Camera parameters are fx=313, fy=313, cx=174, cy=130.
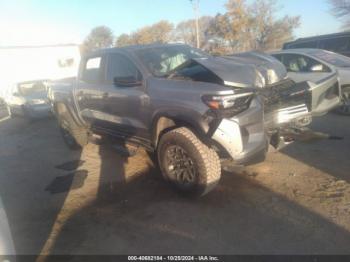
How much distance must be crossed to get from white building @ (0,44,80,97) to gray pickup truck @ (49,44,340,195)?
1513 cm

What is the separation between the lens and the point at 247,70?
12.5 feet

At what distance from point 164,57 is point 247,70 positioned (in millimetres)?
1385

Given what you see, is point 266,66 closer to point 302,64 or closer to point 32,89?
point 302,64

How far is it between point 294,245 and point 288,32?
1678 inches

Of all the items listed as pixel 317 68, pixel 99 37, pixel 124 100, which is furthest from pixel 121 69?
pixel 99 37

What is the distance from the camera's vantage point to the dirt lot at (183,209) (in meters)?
3.15

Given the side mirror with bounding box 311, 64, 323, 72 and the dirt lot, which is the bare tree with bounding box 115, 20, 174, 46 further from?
the dirt lot

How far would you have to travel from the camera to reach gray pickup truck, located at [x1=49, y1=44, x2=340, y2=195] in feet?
11.4

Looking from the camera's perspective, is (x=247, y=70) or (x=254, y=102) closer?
(x=254, y=102)

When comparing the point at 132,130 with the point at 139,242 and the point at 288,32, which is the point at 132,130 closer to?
the point at 139,242

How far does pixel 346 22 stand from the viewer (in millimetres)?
32500

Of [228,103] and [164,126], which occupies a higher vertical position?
[228,103]

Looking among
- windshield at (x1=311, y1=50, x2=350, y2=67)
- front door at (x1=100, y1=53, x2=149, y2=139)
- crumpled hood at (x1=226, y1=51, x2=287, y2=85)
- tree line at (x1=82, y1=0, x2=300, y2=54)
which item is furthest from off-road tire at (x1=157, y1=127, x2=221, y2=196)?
tree line at (x1=82, y1=0, x2=300, y2=54)

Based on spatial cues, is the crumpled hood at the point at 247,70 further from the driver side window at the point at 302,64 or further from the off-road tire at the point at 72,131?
the off-road tire at the point at 72,131
